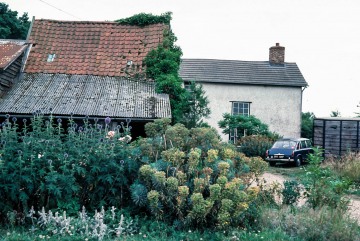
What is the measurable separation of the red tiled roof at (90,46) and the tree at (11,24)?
60.3ft

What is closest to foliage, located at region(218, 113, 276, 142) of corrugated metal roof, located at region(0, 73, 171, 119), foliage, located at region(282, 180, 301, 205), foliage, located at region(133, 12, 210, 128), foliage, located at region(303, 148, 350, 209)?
foliage, located at region(133, 12, 210, 128)

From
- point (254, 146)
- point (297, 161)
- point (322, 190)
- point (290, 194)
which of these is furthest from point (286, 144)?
point (322, 190)

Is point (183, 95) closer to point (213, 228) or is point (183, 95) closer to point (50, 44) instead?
point (50, 44)

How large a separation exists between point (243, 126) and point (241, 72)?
6071mm

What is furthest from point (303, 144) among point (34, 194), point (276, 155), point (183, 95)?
point (34, 194)

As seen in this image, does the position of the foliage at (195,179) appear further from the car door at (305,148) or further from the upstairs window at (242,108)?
the upstairs window at (242,108)

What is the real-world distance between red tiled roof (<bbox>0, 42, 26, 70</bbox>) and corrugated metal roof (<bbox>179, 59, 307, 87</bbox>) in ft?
38.0

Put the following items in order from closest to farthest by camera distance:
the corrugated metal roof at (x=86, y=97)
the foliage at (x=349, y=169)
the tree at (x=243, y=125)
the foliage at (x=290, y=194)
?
the foliage at (x=290, y=194)
the foliage at (x=349, y=169)
the corrugated metal roof at (x=86, y=97)
the tree at (x=243, y=125)

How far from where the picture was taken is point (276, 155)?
20.5m

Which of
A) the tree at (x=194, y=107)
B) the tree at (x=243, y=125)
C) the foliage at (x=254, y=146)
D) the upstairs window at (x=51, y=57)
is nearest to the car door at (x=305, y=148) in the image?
the foliage at (x=254, y=146)

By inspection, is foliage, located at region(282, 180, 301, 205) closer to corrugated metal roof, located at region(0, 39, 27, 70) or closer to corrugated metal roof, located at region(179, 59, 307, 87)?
corrugated metal roof, located at region(0, 39, 27, 70)

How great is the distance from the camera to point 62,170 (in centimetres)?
655

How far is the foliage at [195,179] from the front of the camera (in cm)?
606

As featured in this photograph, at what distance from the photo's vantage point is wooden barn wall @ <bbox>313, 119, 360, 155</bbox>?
19095mm
